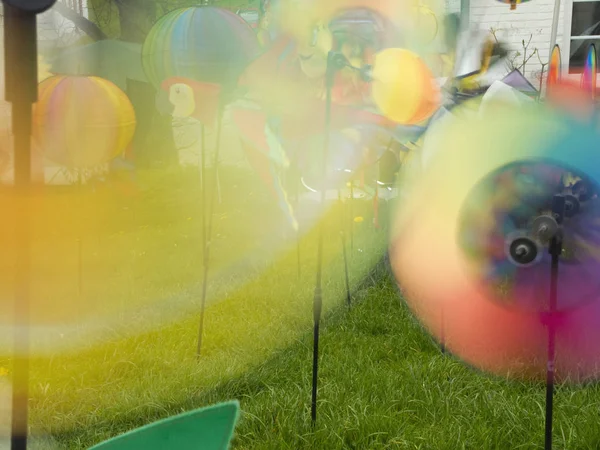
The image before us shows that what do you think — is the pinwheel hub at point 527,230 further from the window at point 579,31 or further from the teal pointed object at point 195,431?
the window at point 579,31

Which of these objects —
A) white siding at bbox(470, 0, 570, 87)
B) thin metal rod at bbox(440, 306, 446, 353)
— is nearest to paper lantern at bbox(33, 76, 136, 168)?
thin metal rod at bbox(440, 306, 446, 353)

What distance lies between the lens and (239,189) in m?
6.41

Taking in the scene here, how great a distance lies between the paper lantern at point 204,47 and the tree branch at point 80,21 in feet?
10.2

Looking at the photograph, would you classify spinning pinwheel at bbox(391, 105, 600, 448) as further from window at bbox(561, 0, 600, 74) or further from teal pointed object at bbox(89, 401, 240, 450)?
window at bbox(561, 0, 600, 74)

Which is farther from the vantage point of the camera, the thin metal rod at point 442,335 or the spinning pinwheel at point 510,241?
the thin metal rod at point 442,335

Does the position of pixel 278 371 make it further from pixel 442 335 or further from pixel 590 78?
pixel 590 78

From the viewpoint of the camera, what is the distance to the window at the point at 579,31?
5.23m

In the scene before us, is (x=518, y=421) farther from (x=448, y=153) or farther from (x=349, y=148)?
(x=349, y=148)

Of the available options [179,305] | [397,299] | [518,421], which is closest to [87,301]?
[179,305]

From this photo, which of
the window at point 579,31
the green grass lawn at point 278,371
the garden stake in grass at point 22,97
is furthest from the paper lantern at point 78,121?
the window at point 579,31

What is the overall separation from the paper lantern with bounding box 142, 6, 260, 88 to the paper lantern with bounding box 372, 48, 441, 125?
A: 1.73 ft

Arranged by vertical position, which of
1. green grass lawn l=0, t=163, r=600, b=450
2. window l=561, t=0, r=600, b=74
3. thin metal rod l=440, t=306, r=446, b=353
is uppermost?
window l=561, t=0, r=600, b=74

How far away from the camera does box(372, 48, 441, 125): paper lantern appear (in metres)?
2.70

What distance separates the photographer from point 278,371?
2.58m
